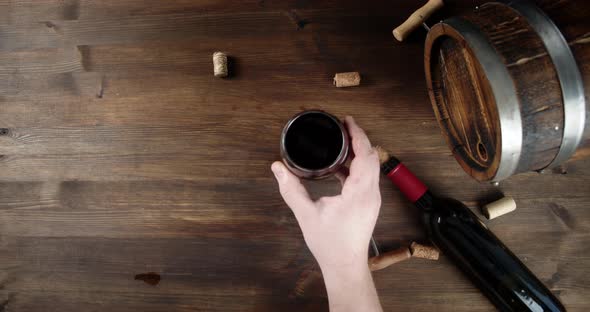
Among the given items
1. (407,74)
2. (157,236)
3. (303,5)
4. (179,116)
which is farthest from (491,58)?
(157,236)

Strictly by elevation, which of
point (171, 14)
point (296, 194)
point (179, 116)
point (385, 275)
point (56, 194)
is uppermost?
point (171, 14)

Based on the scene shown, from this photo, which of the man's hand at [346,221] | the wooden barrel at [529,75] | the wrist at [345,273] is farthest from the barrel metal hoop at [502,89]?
the wrist at [345,273]

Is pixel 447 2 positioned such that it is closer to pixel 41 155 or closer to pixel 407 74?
pixel 407 74

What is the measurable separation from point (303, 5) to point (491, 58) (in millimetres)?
780

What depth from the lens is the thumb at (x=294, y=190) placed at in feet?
3.25

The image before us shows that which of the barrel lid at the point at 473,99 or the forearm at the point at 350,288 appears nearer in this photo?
the barrel lid at the point at 473,99

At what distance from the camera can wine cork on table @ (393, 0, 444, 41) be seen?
1.29 metres

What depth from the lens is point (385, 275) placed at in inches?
52.0

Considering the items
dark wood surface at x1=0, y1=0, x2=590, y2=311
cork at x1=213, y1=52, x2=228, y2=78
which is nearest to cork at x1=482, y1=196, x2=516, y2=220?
dark wood surface at x1=0, y1=0, x2=590, y2=311

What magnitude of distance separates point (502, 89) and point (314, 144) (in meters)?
0.46

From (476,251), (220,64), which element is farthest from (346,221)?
(220,64)

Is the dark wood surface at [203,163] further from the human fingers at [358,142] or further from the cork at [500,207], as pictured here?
the human fingers at [358,142]

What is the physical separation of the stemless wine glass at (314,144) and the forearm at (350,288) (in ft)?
0.93

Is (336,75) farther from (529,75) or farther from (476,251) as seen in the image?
(476,251)
